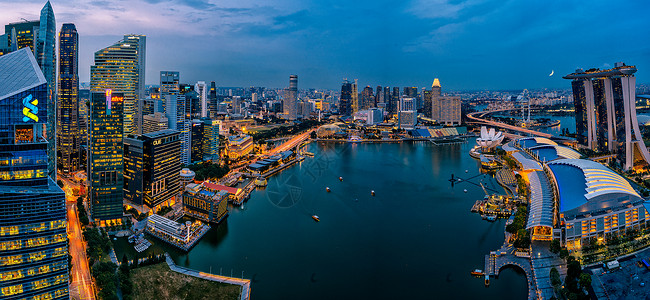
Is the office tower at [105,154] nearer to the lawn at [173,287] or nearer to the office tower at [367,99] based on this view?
the lawn at [173,287]

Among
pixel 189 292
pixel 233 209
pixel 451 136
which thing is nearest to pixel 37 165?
pixel 189 292

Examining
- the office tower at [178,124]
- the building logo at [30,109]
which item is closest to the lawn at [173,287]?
the building logo at [30,109]

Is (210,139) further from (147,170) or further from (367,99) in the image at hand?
(367,99)

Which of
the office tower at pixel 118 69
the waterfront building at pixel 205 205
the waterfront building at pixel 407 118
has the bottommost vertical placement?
the waterfront building at pixel 205 205

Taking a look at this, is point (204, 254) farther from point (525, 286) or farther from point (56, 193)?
point (525, 286)

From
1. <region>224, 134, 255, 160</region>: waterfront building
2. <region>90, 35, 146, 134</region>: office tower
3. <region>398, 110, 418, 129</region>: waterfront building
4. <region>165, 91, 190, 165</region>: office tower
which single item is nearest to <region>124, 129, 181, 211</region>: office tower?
<region>165, 91, 190, 165</region>: office tower

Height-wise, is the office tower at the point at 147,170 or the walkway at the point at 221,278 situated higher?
the office tower at the point at 147,170

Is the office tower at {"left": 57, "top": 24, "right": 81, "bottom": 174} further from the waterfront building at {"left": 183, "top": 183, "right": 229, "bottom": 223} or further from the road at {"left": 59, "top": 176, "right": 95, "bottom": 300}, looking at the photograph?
the waterfront building at {"left": 183, "top": 183, "right": 229, "bottom": 223}
